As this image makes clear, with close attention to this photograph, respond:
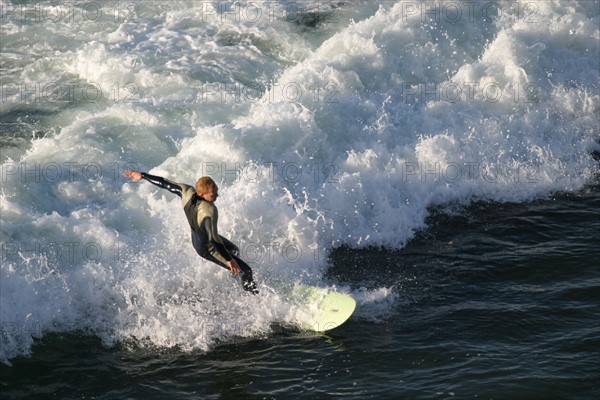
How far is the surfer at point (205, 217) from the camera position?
31.3 feet

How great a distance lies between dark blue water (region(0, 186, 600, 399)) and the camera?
8.92m

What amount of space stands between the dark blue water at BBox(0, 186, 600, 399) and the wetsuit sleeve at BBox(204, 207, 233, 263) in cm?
108

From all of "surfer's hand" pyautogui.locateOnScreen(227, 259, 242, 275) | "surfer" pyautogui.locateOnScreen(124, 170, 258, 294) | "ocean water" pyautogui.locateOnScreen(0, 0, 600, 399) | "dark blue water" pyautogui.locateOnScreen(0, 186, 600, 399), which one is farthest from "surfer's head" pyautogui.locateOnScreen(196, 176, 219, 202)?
"dark blue water" pyautogui.locateOnScreen(0, 186, 600, 399)

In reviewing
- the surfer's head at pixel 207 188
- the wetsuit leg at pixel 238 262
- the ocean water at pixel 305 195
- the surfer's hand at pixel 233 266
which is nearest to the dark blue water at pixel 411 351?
the ocean water at pixel 305 195

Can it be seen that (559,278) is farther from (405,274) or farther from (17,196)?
(17,196)

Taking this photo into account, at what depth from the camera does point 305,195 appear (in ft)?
40.5

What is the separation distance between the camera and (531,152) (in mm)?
14945

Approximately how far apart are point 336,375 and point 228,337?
1544 mm

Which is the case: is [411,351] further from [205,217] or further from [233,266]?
[205,217]

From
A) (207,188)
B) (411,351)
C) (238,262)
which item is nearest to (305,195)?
(238,262)

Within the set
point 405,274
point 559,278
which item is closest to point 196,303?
point 405,274

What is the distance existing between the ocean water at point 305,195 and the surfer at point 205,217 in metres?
0.89

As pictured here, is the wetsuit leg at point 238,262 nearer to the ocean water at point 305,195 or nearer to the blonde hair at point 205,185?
the ocean water at point 305,195

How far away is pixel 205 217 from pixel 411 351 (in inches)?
115
